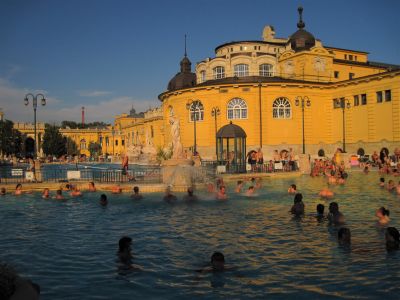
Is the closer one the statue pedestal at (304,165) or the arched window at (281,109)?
the statue pedestal at (304,165)

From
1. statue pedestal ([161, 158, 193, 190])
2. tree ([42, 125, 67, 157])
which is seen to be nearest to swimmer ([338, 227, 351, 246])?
statue pedestal ([161, 158, 193, 190])

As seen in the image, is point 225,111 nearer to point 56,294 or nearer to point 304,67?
point 304,67

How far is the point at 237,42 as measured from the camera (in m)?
57.6

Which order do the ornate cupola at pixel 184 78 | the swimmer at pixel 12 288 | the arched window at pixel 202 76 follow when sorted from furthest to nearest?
the ornate cupola at pixel 184 78, the arched window at pixel 202 76, the swimmer at pixel 12 288

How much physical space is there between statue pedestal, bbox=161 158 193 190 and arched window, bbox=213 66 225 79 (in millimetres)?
33148

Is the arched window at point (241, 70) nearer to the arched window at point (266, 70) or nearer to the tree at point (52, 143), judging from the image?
the arched window at point (266, 70)

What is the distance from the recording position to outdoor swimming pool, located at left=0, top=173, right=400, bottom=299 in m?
7.50

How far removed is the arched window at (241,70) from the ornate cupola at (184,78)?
8152 millimetres

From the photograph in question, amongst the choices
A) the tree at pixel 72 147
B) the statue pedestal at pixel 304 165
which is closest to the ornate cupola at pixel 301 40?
the statue pedestal at pixel 304 165

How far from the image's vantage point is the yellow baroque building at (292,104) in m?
44.2

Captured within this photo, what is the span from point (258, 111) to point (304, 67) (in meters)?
9.42

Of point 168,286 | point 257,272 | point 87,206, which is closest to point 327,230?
point 257,272

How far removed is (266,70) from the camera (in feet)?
180

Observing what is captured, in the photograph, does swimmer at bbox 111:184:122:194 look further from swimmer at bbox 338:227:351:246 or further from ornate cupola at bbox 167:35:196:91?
ornate cupola at bbox 167:35:196:91
